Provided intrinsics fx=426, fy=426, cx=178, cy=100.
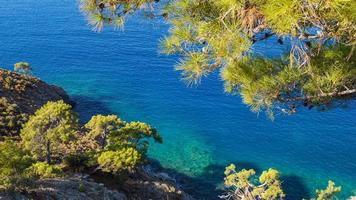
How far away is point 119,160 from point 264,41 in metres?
19.8

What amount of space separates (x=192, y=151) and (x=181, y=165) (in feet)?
11.5

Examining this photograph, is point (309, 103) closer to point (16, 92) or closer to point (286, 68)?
point (286, 68)

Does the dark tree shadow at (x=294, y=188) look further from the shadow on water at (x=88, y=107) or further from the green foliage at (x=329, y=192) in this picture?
the shadow on water at (x=88, y=107)

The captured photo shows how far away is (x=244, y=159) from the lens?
141 feet

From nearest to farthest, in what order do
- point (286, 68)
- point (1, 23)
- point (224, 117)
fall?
point (286, 68)
point (224, 117)
point (1, 23)

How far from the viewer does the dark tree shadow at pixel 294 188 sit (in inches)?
1451

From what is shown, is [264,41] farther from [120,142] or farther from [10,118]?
[10,118]

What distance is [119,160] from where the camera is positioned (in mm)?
27953

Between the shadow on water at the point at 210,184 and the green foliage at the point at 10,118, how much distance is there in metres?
13.0

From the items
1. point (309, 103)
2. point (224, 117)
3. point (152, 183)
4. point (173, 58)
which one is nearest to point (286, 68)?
point (309, 103)

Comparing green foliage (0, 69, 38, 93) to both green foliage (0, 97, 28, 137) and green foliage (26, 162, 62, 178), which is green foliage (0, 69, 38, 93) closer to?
green foliage (0, 97, 28, 137)

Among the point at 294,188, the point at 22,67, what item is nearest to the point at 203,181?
the point at 294,188

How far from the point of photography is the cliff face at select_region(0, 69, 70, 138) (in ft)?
128

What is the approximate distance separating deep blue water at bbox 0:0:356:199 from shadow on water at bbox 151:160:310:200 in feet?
0.34
